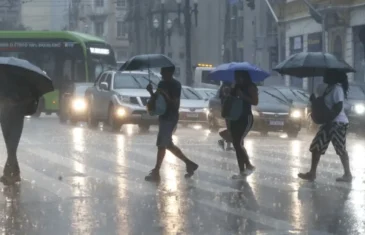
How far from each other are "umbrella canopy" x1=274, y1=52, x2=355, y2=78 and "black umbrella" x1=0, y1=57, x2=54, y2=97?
158 inches

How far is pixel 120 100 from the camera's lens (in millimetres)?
31312

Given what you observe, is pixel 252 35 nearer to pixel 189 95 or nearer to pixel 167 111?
pixel 189 95

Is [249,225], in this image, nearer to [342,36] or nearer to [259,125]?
[259,125]

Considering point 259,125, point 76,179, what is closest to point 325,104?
point 76,179

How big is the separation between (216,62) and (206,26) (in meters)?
3.50

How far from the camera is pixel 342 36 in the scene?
51531 millimetres

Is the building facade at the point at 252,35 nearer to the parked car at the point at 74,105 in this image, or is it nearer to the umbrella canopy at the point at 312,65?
Answer: the parked car at the point at 74,105

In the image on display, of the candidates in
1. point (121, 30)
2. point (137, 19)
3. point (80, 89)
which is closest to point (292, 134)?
point (80, 89)

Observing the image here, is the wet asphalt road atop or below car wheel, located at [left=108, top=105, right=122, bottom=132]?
atop

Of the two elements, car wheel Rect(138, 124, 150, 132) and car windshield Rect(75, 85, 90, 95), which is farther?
car windshield Rect(75, 85, 90, 95)

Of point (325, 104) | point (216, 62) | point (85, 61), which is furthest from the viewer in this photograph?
point (216, 62)

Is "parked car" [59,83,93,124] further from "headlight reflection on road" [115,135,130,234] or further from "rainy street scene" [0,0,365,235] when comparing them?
"headlight reflection on road" [115,135,130,234]

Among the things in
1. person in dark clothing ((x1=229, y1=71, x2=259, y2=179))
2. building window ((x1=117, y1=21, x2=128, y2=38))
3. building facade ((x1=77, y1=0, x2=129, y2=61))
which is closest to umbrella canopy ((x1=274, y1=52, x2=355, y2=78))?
person in dark clothing ((x1=229, y1=71, x2=259, y2=179))

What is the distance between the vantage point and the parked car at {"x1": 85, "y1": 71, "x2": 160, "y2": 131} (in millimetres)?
30812
